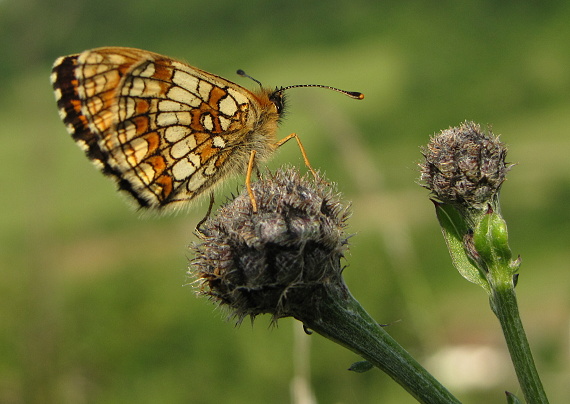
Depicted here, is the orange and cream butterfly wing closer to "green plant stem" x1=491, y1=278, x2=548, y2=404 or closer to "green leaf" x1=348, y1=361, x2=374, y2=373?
"green leaf" x1=348, y1=361, x2=374, y2=373

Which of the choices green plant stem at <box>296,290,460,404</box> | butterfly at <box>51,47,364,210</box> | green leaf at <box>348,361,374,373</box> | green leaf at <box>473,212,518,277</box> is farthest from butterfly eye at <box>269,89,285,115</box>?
green leaf at <box>348,361,374,373</box>

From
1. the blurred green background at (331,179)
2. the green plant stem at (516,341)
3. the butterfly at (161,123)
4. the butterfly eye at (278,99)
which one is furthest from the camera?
the blurred green background at (331,179)

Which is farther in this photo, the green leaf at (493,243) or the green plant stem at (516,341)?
the green leaf at (493,243)

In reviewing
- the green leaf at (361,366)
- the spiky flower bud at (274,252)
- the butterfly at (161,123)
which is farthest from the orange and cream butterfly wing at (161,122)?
the green leaf at (361,366)

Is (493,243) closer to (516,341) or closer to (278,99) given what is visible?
(516,341)

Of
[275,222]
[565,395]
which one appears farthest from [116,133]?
[565,395]

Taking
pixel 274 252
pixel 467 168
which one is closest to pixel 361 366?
pixel 274 252

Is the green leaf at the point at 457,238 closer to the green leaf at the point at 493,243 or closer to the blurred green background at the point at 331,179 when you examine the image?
the green leaf at the point at 493,243
